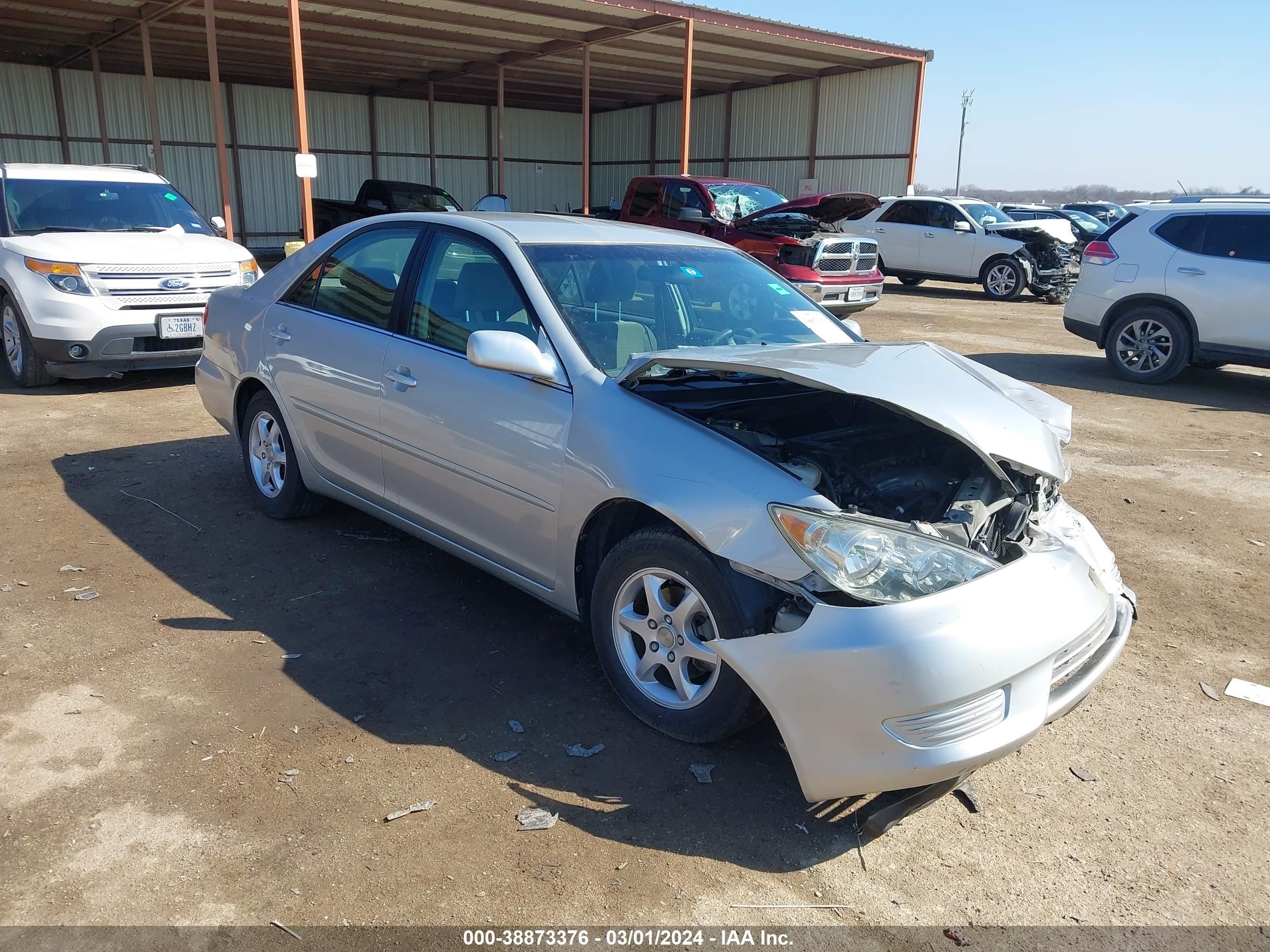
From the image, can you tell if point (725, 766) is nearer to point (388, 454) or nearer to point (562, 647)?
point (562, 647)

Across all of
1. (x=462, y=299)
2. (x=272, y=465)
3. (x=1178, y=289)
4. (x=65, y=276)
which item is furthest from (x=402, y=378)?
(x=1178, y=289)

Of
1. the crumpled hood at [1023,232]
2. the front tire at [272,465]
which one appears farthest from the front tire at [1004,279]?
the front tire at [272,465]

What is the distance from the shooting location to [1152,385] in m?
9.94

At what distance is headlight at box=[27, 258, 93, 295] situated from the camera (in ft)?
25.3

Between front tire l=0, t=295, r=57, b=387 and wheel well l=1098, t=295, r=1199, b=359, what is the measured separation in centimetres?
1017

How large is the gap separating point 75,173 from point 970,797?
9.40m

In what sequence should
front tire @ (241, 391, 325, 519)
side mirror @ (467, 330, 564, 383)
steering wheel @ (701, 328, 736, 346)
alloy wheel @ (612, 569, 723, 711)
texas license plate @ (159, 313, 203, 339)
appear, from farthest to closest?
texas license plate @ (159, 313, 203, 339), front tire @ (241, 391, 325, 519), steering wheel @ (701, 328, 736, 346), side mirror @ (467, 330, 564, 383), alloy wheel @ (612, 569, 723, 711)

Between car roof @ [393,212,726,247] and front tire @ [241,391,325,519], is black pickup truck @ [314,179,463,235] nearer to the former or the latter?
front tire @ [241,391,325,519]

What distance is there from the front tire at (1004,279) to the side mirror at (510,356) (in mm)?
16501

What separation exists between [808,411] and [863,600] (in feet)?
3.74

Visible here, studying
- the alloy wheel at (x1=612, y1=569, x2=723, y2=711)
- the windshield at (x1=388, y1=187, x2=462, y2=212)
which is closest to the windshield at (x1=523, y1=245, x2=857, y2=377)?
the alloy wheel at (x1=612, y1=569, x2=723, y2=711)

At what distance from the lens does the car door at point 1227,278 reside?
8898 mm

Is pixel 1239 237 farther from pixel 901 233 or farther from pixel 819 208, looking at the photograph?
pixel 901 233

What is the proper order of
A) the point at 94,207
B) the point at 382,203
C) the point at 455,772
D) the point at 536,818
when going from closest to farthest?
the point at 536,818 → the point at 455,772 → the point at 94,207 → the point at 382,203
